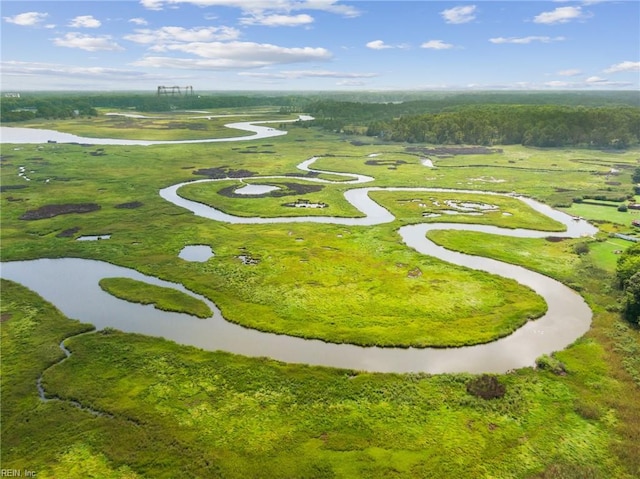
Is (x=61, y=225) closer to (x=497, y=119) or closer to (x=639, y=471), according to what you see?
(x=639, y=471)

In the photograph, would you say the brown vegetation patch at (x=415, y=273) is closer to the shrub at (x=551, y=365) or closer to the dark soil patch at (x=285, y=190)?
the shrub at (x=551, y=365)

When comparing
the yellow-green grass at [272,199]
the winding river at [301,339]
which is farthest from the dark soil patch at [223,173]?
the winding river at [301,339]

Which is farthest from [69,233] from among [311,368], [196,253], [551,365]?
[551,365]

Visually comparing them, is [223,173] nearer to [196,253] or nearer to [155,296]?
[196,253]

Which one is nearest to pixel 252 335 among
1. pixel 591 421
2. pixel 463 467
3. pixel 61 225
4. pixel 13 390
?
pixel 13 390

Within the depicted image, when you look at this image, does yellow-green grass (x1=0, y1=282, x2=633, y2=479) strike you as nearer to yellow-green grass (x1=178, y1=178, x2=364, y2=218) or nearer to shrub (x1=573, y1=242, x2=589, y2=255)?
shrub (x1=573, y1=242, x2=589, y2=255)
